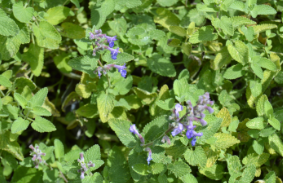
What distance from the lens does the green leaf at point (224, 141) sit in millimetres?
2842

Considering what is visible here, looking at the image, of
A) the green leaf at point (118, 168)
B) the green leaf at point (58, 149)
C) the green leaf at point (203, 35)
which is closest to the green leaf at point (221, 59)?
the green leaf at point (203, 35)

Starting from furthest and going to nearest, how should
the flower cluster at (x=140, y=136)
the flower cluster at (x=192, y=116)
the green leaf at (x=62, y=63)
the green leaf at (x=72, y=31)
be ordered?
the green leaf at (x=62, y=63) → the green leaf at (x=72, y=31) → the flower cluster at (x=140, y=136) → the flower cluster at (x=192, y=116)

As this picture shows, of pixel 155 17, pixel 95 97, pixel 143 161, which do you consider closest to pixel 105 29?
pixel 155 17

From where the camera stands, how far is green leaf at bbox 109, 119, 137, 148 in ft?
8.93

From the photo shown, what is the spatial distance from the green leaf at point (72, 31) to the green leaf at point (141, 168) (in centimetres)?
184

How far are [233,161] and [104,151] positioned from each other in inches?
66.5

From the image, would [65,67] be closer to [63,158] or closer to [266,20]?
[63,158]

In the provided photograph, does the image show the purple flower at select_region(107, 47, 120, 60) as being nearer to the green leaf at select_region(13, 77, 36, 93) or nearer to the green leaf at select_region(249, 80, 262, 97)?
the green leaf at select_region(13, 77, 36, 93)

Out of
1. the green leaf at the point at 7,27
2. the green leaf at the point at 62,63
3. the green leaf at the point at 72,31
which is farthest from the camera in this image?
the green leaf at the point at 62,63

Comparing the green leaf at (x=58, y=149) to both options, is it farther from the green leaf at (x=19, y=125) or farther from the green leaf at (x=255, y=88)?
the green leaf at (x=255, y=88)

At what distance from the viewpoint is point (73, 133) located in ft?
14.5

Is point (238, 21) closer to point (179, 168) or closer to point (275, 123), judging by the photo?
point (275, 123)

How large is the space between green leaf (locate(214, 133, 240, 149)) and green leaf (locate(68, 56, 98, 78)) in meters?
1.47

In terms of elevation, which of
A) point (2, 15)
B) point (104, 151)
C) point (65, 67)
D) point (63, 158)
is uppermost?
point (2, 15)
